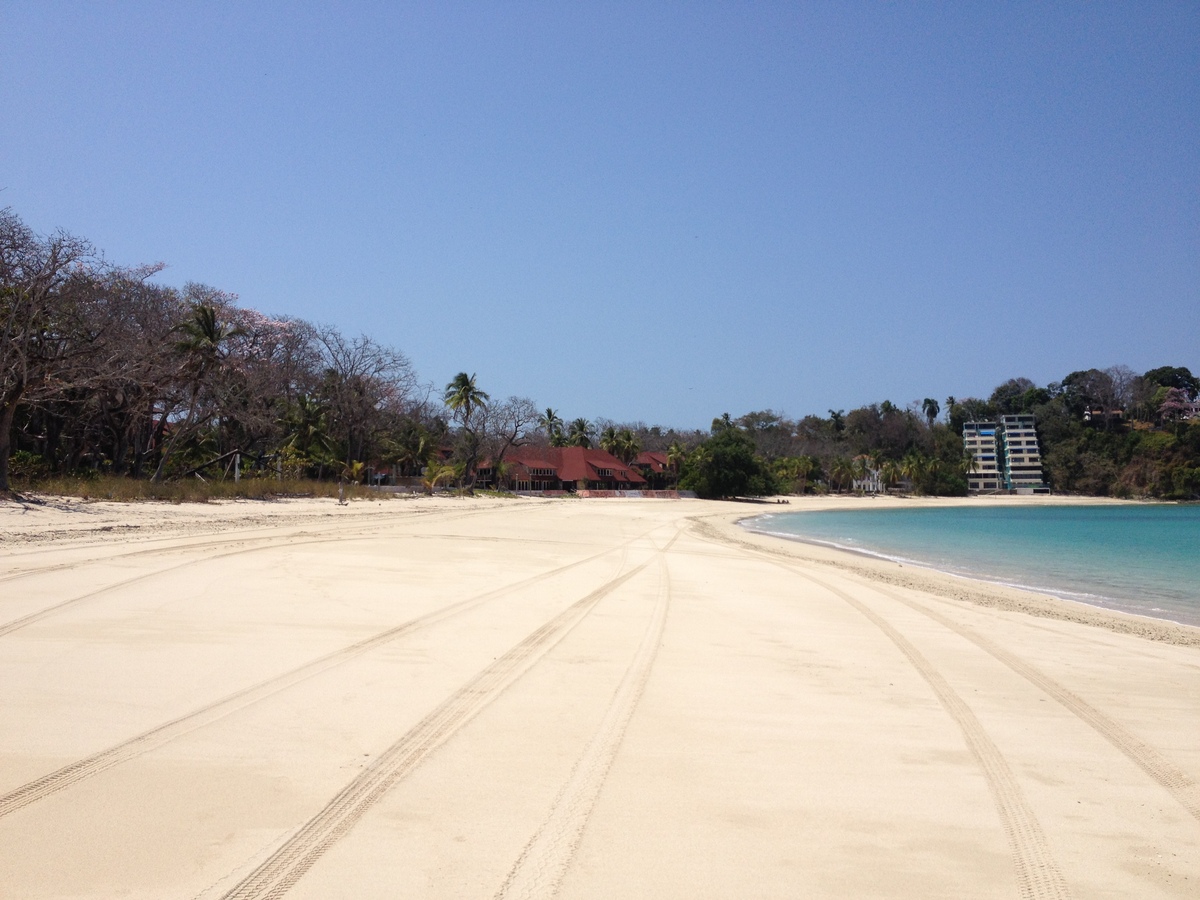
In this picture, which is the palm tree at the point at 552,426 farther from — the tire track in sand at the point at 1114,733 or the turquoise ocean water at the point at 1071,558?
the tire track in sand at the point at 1114,733

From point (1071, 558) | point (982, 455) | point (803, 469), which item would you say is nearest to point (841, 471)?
point (803, 469)

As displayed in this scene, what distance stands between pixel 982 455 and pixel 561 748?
4710 inches

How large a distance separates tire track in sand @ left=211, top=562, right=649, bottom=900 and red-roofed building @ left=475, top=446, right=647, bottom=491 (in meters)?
63.5

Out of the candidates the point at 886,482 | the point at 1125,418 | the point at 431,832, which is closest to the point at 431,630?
the point at 431,832

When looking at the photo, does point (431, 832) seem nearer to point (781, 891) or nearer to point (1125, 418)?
point (781, 891)

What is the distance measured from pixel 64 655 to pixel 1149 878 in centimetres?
692

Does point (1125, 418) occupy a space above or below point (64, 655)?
above

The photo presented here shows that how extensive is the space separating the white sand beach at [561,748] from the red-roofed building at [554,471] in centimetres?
6156

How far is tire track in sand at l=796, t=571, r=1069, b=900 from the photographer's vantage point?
328 centimetres

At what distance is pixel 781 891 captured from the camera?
316 centimetres

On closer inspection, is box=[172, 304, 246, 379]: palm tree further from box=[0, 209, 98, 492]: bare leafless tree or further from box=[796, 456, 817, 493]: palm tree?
box=[796, 456, 817, 493]: palm tree

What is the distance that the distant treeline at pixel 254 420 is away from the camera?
2453 centimetres

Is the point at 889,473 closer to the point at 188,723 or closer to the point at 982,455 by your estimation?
the point at 982,455

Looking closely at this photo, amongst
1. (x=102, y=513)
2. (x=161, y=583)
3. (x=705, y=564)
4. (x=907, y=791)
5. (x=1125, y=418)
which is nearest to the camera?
(x=907, y=791)
